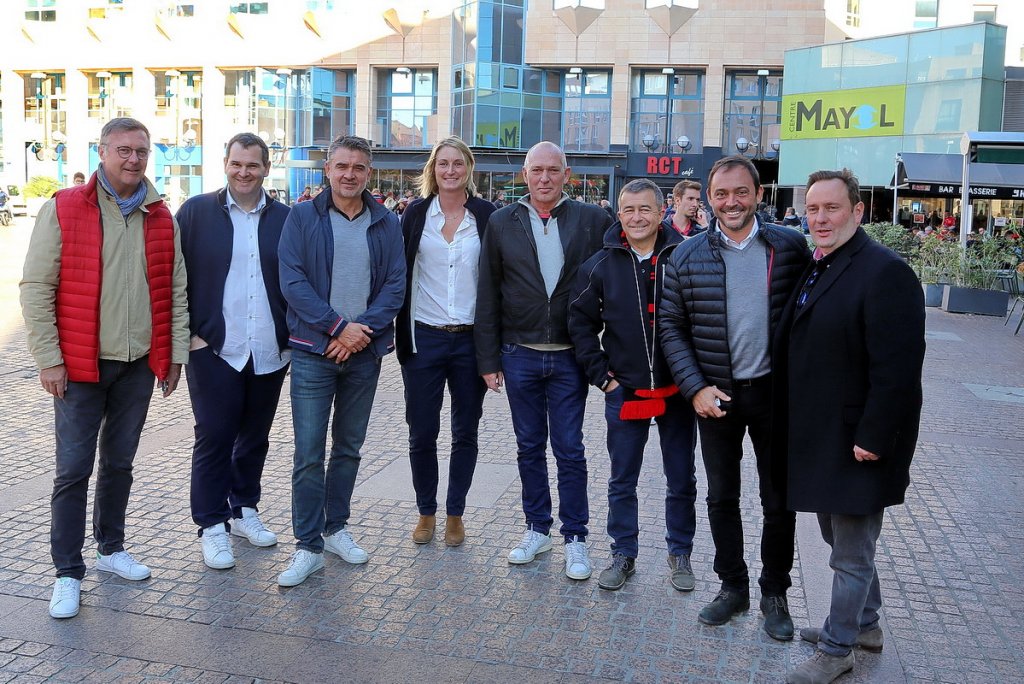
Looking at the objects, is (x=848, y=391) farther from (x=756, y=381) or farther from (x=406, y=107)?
(x=406, y=107)

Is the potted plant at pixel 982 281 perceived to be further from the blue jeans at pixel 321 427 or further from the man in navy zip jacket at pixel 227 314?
the man in navy zip jacket at pixel 227 314

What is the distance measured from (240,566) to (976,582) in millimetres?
3636

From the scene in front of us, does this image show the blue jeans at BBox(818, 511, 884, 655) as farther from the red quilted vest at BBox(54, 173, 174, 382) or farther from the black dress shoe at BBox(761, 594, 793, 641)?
the red quilted vest at BBox(54, 173, 174, 382)

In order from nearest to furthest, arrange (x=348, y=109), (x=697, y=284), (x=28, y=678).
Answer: (x=28, y=678), (x=697, y=284), (x=348, y=109)

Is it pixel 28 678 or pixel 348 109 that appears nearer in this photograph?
pixel 28 678

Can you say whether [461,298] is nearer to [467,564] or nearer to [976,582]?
[467,564]

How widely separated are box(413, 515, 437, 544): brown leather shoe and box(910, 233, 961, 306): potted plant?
50.8 feet

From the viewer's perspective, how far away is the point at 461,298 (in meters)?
5.08

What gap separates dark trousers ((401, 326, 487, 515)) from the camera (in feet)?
16.6

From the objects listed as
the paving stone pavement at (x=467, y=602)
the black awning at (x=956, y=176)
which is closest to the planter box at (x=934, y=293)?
the black awning at (x=956, y=176)

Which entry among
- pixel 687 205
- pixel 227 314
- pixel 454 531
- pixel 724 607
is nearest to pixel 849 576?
pixel 724 607

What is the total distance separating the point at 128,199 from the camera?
4434mm

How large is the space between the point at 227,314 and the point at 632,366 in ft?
6.50

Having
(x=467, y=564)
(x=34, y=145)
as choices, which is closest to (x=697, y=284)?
(x=467, y=564)
